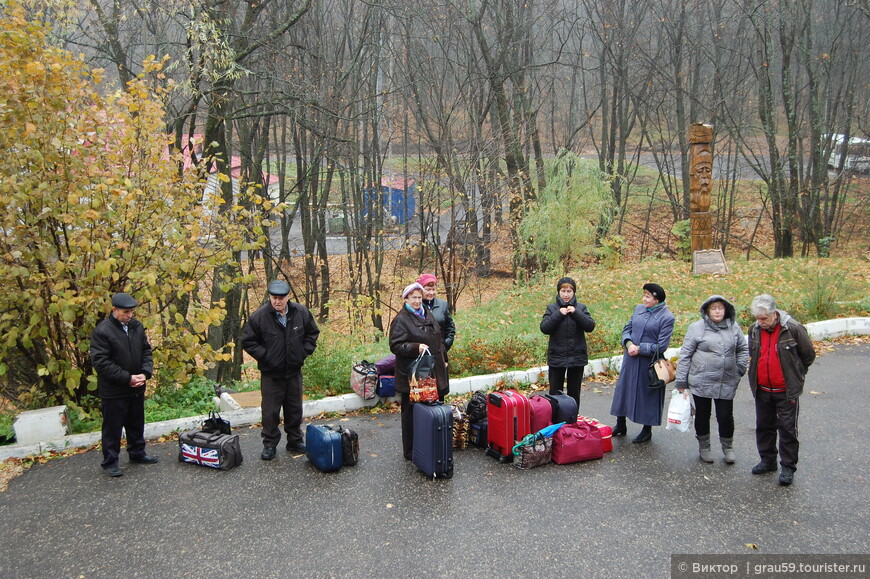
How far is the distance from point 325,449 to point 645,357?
323cm

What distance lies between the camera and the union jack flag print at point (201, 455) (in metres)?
6.10

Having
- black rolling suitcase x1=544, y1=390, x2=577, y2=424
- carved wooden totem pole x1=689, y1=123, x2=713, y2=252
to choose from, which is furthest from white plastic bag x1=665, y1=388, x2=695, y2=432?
carved wooden totem pole x1=689, y1=123, x2=713, y2=252

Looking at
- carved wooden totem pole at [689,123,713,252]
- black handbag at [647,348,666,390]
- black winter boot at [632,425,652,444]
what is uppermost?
carved wooden totem pole at [689,123,713,252]

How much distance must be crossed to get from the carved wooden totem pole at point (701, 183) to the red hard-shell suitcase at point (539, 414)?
42.8 ft

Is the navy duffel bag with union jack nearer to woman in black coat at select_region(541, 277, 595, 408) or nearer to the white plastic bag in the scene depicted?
woman in black coat at select_region(541, 277, 595, 408)

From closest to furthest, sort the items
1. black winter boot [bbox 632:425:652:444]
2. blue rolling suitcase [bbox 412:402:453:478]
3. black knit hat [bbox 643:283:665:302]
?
1. blue rolling suitcase [bbox 412:402:453:478]
2. black knit hat [bbox 643:283:665:302]
3. black winter boot [bbox 632:425:652:444]

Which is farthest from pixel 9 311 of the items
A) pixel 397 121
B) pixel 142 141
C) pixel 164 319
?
pixel 397 121

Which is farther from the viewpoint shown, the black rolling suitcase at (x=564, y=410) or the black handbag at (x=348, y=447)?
the black rolling suitcase at (x=564, y=410)

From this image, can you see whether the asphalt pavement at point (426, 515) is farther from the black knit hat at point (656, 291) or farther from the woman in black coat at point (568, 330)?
the black knit hat at point (656, 291)

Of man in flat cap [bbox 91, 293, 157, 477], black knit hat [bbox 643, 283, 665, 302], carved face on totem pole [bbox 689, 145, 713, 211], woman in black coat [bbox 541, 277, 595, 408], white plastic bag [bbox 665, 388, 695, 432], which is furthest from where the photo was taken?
carved face on totem pole [bbox 689, 145, 713, 211]

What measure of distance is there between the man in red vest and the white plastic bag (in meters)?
0.57

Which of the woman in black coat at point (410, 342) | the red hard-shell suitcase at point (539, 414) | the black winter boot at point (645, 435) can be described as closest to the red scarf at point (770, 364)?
the black winter boot at point (645, 435)

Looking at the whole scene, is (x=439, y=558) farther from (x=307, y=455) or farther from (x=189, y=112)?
(x=189, y=112)

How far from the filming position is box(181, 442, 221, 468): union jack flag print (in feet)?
20.0
